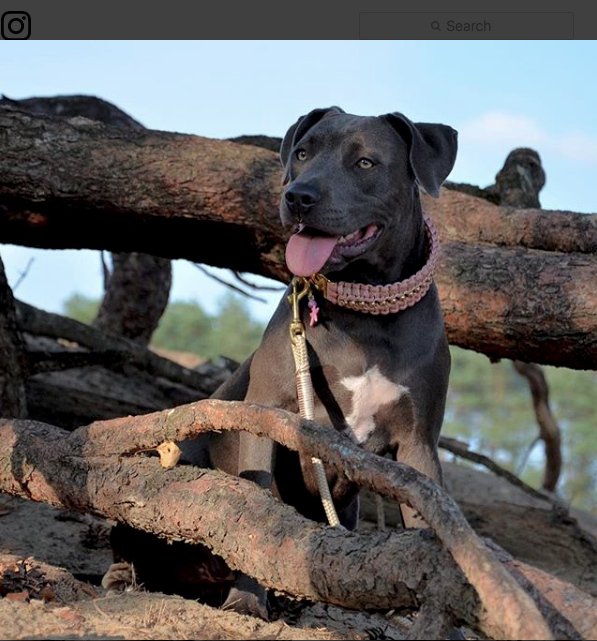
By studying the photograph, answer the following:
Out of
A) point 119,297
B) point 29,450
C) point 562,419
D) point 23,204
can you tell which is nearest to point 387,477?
point 29,450

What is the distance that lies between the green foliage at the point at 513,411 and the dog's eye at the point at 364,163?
798 inches

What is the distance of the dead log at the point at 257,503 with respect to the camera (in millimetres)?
2383

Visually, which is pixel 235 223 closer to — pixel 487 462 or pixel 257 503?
pixel 487 462

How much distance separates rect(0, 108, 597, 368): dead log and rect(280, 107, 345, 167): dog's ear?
0.93 metres

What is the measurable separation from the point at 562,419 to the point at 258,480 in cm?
2375

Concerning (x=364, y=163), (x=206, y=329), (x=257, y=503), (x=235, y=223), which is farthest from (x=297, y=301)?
(x=206, y=329)

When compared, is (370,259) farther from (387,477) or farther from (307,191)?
(387,477)

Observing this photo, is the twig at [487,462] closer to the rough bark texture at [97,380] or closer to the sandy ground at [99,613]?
the rough bark texture at [97,380]

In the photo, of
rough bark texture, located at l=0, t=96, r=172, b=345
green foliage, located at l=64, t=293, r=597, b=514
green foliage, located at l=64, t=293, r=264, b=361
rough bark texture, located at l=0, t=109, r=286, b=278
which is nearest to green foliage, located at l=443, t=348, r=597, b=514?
green foliage, located at l=64, t=293, r=597, b=514

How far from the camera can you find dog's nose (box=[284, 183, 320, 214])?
346 centimetres
